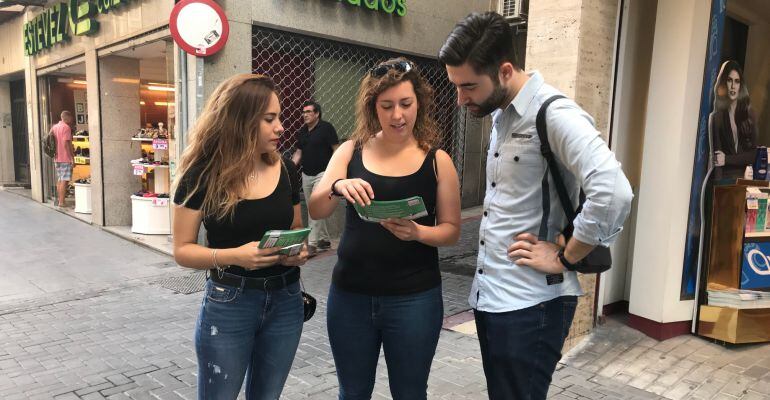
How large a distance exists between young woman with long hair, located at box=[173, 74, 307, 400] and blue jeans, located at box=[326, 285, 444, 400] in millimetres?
283

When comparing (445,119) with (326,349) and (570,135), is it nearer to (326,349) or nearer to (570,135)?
(326,349)

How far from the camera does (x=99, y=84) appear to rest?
980cm

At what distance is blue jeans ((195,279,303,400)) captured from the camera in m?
2.25

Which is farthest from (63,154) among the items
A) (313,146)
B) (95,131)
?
(313,146)

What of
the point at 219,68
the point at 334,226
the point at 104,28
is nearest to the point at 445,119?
the point at 334,226

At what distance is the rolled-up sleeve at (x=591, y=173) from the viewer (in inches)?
66.4

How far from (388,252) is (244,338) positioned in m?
0.70

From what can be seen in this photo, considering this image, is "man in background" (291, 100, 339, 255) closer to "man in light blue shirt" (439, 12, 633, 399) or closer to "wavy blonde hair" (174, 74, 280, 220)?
"wavy blonde hair" (174, 74, 280, 220)

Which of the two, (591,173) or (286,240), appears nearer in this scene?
(591,173)

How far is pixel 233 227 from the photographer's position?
2266 millimetres

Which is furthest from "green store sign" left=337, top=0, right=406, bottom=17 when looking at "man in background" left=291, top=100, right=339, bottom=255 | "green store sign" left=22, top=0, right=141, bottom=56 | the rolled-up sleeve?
the rolled-up sleeve

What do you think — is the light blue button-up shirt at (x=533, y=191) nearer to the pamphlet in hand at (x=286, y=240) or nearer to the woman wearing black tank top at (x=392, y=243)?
the woman wearing black tank top at (x=392, y=243)

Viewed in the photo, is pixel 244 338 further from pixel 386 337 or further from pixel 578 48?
pixel 578 48

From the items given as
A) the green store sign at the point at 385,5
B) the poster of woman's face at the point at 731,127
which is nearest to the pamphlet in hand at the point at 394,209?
the poster of woman's face at the point at 731,127
